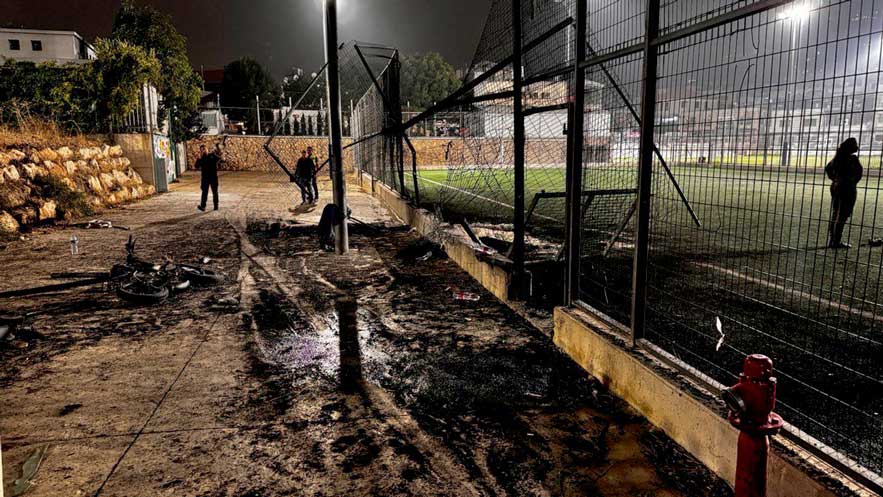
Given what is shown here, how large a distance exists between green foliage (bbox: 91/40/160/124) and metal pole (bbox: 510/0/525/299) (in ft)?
60.4

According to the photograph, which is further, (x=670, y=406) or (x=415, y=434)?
(x=415, y=434)

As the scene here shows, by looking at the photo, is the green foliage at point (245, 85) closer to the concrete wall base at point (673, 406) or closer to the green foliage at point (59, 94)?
the green foliage at point (59, 94)

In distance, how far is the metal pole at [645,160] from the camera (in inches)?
141

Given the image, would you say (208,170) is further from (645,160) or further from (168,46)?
(168,46)

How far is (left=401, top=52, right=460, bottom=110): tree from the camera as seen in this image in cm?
6169

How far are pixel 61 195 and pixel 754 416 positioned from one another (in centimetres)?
1527

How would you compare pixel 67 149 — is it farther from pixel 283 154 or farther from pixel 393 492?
pixel 283 154

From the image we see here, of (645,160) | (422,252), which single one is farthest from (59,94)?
(645,160)

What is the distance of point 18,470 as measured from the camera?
314 centimetres

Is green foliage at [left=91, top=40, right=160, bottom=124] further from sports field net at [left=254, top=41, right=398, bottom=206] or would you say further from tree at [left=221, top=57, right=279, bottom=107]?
tree at [left=221, top=57, right=279, bottom=107]

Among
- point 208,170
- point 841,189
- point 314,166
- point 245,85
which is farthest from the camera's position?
point 245,85

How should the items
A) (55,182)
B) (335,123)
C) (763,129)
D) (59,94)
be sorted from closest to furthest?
(763,129), (335,123), (55,182), (59,94)

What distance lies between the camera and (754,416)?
2.21 meters

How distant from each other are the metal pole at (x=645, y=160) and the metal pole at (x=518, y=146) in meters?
2.31
